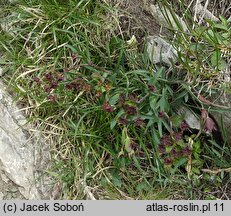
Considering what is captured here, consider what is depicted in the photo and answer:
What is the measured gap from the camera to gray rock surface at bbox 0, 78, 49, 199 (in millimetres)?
3211

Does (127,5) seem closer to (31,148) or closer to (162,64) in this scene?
(162,64)

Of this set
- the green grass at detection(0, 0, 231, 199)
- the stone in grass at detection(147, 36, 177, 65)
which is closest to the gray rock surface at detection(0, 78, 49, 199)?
the green grass at detection(0, 0, 231, 199)

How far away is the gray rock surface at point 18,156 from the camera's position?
3.21m

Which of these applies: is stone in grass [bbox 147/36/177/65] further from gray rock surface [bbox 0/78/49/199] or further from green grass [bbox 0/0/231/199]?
Answer: gray rock surface [bbox 0/78/49/199]

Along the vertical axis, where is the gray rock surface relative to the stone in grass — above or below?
below

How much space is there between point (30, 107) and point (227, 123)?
4.06 ft

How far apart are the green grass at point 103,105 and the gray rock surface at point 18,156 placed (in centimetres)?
8

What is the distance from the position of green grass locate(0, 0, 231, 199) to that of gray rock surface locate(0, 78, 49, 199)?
0.08m

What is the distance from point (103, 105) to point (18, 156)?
0.63 meters

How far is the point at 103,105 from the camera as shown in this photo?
3.11 m

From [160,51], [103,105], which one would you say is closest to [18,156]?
[103,105]

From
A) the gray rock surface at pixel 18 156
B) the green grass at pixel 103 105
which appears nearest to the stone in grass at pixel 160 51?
the green grass at pixel 103 105

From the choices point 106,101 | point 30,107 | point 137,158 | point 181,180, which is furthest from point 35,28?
point 181,180

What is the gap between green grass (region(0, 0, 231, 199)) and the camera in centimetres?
320
